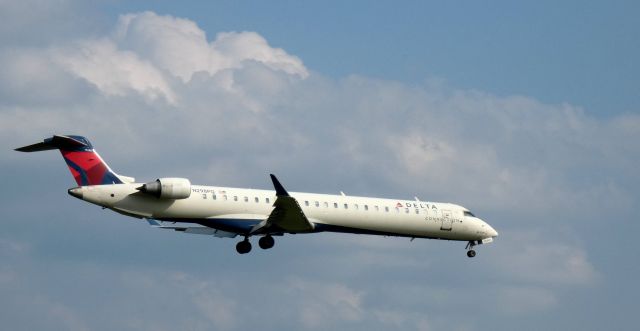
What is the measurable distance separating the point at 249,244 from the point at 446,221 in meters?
8.69

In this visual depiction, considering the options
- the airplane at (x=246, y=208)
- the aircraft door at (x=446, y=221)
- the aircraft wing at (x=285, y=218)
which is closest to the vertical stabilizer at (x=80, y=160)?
the airplane at (x=246, y=208)

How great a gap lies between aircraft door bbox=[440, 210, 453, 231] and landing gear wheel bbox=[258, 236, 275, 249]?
7744mm

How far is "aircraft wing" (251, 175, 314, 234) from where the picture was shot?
49.9m

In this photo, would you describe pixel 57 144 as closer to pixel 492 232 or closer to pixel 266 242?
pixel 266 242

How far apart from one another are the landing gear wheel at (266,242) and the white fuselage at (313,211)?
4.71ft

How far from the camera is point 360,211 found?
54.0m

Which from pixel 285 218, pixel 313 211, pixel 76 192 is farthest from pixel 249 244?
pixel 76 192

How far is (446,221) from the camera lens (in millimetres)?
56312

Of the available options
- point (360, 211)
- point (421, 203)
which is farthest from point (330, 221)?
point (421, 203)

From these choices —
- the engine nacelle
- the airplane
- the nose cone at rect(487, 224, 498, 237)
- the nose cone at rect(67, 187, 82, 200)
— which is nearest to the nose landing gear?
the airplane

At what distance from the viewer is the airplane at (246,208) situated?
163 ft

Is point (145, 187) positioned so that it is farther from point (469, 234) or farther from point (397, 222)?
point (469, 234)

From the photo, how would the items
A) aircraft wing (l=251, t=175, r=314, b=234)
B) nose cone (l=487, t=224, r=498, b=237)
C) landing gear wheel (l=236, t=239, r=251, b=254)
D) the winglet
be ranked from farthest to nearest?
1. nose cone (l=487, t=224, r=498, b=237)
2. landing gear wheel (l=236, t=239, r=251, b=254)
3. aircraft wing (l=251, t=175, r=314, b=234)
4. the winglet

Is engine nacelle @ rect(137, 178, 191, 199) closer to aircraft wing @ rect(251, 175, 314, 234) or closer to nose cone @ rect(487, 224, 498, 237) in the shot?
aircraft wing @ rect(251, 175, 314, 234)
